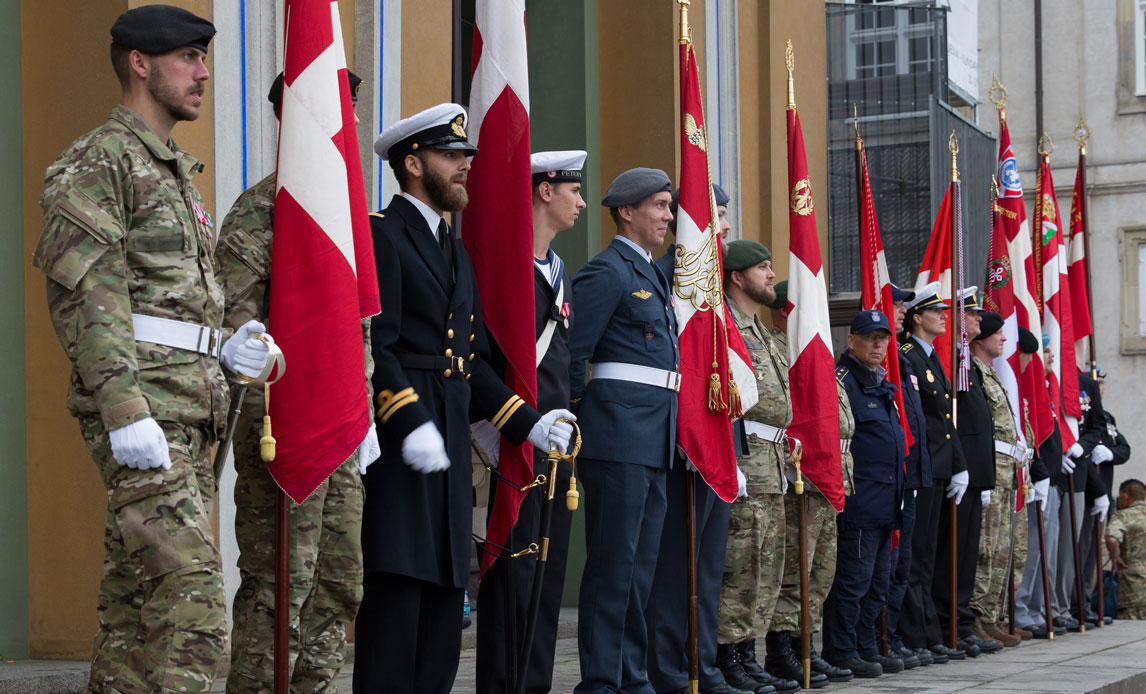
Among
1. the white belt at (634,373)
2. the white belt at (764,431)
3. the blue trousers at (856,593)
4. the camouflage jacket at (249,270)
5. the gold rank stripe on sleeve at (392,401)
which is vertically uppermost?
the camouflage jacket at (249,270)

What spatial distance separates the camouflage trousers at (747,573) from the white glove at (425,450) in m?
2.65

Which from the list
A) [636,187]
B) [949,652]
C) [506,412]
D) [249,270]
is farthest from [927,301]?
[249,270]

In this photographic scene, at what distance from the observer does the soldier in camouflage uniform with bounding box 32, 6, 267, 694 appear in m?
3.94

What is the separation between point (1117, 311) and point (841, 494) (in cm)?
1936

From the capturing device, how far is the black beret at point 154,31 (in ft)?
13.9

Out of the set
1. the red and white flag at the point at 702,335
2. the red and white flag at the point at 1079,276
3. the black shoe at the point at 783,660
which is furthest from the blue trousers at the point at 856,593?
the red and white flag at the point at 1079,276

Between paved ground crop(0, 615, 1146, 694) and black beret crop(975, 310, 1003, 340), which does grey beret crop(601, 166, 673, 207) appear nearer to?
paved ground crop(0, 615, 1146, 694)

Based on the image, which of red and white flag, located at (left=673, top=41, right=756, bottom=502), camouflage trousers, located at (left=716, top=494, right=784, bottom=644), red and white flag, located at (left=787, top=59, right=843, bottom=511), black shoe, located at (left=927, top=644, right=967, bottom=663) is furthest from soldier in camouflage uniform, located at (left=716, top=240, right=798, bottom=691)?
black shoe, located at (left=927, top=644, right=967, bottom=663)

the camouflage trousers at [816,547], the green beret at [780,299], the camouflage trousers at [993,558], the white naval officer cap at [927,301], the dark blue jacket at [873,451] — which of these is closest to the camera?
the camouflage trousers at [816,547]

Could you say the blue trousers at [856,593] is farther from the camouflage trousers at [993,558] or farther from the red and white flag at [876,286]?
the camouflage trousers at [993,558]

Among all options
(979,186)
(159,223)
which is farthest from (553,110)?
(979,186)

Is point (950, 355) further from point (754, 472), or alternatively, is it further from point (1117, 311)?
point (1117, 311)

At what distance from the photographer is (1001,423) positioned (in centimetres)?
1037

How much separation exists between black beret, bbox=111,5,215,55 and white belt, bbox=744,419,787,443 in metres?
3.65
